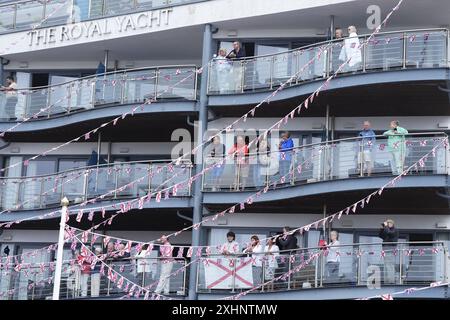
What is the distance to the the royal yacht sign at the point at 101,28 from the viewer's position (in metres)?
35.9

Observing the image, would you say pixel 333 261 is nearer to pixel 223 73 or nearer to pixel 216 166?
pixel 216 166

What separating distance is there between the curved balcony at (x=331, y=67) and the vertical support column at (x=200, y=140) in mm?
216

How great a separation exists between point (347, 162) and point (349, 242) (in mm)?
2204

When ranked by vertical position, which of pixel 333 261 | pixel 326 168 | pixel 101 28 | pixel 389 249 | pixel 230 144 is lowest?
pixel 333 261

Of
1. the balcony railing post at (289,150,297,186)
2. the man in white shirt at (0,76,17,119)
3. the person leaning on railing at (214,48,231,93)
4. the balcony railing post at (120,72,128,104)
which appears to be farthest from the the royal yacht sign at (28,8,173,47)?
the balcony railing post at (289,150,297,186)

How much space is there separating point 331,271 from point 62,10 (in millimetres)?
12117

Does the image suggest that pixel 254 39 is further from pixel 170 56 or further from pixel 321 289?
pixel 321 289

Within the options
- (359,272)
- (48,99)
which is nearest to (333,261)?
(359,272)

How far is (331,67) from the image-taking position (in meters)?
32.9

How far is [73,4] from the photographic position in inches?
1492

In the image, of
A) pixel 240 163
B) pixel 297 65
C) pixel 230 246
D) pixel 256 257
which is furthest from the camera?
pixel 297 65
